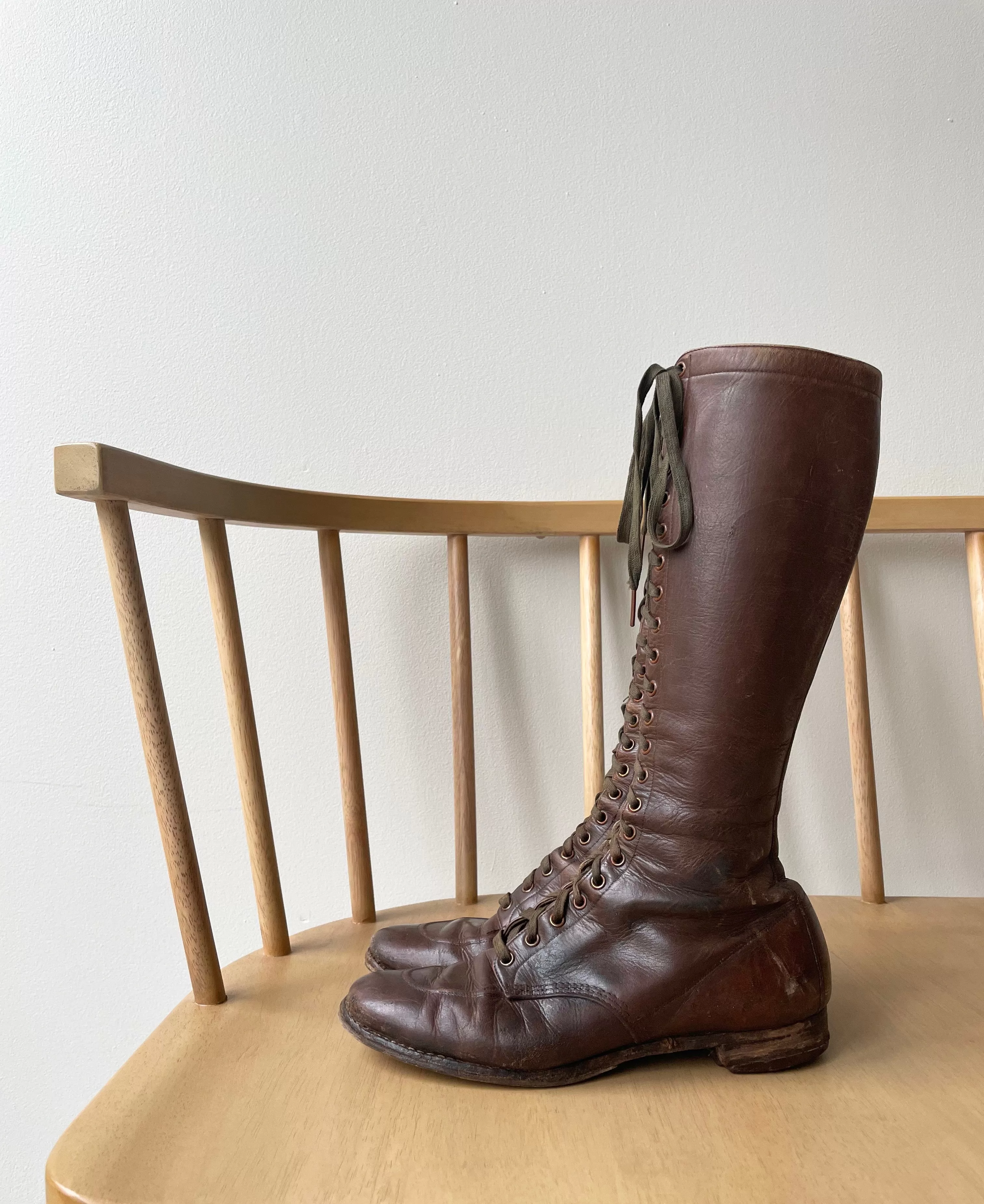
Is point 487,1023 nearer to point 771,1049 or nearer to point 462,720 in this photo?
point 771,1049

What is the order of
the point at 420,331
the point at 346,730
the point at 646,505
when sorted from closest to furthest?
the point at 646,505, the point at 346,730, the point at 420,331

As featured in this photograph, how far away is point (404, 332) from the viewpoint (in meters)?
0.93

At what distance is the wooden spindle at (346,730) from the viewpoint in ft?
2.61

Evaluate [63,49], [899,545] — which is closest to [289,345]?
[63,49]

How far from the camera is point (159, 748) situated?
56 cm

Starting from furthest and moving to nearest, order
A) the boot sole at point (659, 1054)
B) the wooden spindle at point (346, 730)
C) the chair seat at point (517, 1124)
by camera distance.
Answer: the wooden spindle at point (346, 730) → the boot sole at point (659, 1054) → the chair seat at point (517, 1124)

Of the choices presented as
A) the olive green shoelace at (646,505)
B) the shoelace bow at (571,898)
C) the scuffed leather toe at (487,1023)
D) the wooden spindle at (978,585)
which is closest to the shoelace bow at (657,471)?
the olive green shoelace at (646,505)

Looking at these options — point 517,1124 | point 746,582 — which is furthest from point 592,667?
point 517,1124

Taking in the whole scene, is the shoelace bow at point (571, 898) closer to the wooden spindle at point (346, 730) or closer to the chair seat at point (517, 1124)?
the chair seat at point (517, 1124)

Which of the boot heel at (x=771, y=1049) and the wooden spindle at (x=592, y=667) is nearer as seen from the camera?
the boot heel at (x=771, y=1049)

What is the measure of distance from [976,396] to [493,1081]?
2.71ft

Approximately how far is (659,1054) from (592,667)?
0.37 meters

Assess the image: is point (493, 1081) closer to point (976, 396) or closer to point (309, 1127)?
point (309, 1127)

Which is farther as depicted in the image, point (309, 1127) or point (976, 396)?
point (976, 396)
